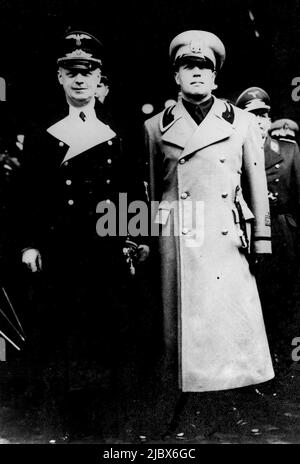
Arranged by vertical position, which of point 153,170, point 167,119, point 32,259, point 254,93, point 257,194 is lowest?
point 32,259

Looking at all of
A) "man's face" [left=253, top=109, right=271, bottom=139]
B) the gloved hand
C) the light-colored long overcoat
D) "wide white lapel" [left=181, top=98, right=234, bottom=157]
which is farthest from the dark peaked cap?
the gloved hand

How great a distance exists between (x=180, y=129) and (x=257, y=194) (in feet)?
1.95

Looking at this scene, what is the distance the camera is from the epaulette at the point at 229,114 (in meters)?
3.45

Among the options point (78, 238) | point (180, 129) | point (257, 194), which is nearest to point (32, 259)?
point (78, 238)

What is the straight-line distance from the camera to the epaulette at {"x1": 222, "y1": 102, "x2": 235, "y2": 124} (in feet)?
11.3

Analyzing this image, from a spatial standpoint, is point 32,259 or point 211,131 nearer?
point 211,131

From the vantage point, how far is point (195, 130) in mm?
3400

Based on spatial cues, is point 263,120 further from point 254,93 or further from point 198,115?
point 198,115

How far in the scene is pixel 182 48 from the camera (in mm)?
3471

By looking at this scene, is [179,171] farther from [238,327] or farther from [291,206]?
[238,327]

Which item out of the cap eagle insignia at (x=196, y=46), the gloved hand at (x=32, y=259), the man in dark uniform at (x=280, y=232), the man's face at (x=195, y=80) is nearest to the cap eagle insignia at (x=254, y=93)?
the man in dark uniform at (x=280, y=232)

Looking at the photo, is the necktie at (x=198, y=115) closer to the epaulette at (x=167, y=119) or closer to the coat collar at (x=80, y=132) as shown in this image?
the epaulette at (x=167, y=119)

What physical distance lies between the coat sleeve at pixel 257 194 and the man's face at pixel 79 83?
975 millimetres

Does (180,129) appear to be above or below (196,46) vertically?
below
